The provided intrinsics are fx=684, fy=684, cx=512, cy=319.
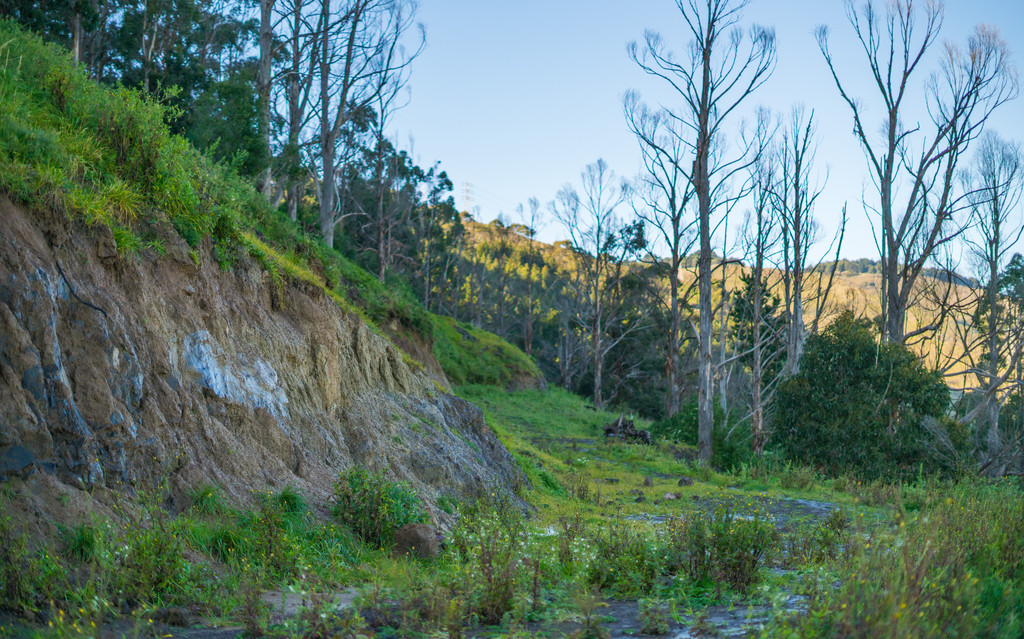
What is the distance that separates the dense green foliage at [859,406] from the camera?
1675 cm

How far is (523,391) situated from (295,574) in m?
26.1

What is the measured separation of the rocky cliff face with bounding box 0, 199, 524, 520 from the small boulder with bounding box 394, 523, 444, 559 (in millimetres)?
1143

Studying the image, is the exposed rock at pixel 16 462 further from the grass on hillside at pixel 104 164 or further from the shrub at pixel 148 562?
the grass on hillside at pixel 104 164

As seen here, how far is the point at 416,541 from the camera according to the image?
6.54m

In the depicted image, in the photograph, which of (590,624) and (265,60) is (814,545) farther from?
(265,60)

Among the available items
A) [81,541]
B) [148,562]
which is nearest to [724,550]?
[148,562]

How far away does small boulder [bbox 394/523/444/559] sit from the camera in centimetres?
647

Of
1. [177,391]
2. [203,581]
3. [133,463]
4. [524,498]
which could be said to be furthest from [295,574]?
[524,498]

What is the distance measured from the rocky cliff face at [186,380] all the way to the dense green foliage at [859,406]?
1061 cm

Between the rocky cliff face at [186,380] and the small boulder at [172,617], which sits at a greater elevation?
the rocky cliff face at [186,380]

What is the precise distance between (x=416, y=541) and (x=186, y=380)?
2.67 metres

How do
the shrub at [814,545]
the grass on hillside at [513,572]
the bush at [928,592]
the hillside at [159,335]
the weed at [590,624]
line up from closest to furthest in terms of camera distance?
the bush at [928,592]
the grass on hillside at [513,572]
the weed at [590,624]
the hillside at [159,335]
the shrub at [814,545]

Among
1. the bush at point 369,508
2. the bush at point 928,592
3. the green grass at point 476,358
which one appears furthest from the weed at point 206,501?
the green grass at point 476,358

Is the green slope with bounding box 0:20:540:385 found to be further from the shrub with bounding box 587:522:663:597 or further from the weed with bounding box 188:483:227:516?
the shrub with bounding box 587:522:663:597
